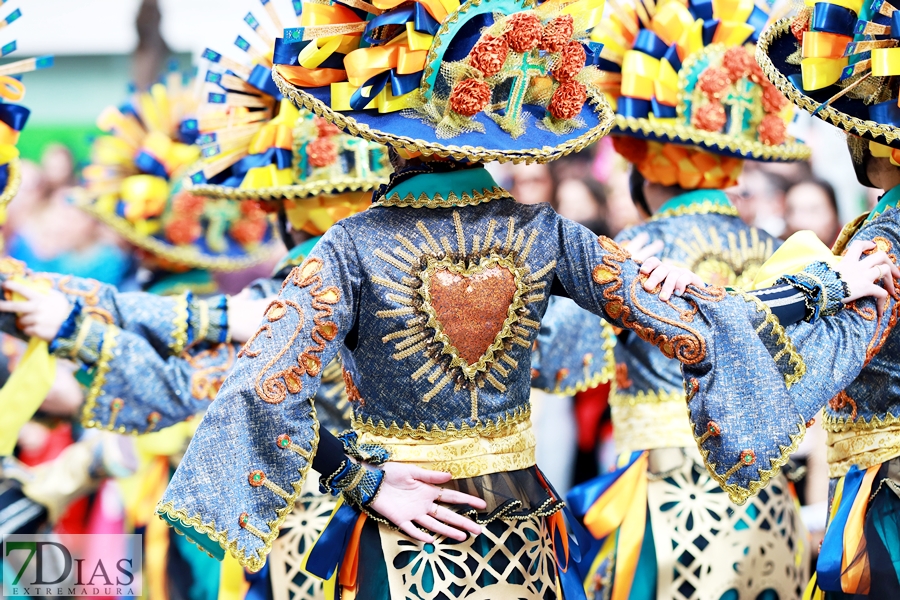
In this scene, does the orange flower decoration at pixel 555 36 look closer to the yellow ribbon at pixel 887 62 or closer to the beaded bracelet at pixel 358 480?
the yellow ribbon at pixel 887 62

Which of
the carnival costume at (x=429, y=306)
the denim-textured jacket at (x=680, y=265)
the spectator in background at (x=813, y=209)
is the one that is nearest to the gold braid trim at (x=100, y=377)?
the carnival costume at (x=429, y=306)

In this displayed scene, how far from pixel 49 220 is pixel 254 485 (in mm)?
4606

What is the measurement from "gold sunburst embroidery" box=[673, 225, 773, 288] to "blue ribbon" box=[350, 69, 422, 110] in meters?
1.24

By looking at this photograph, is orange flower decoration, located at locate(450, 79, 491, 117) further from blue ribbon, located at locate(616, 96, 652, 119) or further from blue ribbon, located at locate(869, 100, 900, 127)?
blue ribbon, located at locate(616, 96, 652, 119)

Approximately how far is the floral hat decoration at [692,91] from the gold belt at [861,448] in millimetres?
935

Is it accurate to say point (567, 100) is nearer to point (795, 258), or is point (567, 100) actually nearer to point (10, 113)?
point (795, 258)

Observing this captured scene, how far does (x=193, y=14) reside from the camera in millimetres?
7047

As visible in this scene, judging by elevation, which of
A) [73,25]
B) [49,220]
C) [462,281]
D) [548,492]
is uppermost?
[462,281]

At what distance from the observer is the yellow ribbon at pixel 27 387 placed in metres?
2.80

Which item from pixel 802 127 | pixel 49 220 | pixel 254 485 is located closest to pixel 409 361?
pixel 254 485

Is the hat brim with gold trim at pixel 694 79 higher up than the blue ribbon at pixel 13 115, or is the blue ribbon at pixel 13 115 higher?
the hat brim with gold trim at pixel 694 79

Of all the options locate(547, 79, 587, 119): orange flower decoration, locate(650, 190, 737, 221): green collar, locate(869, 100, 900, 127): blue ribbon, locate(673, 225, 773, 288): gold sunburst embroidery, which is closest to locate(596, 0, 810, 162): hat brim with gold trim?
locate(650, 190, 737, 221): green collar

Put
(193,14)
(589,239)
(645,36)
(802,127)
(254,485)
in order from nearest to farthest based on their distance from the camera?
(254,485) < (589,239) < (645,36) < (802,127) < (193,14)

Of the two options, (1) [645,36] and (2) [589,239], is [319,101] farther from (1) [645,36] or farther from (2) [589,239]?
(1) [645,36]
